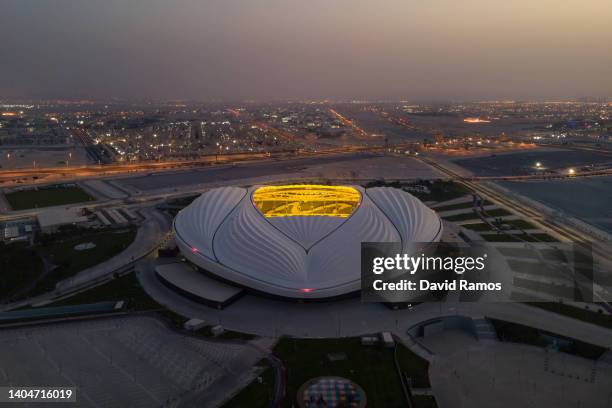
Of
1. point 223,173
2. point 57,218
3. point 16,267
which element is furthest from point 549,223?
point 57,218

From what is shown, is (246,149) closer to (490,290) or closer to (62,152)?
(62,152)

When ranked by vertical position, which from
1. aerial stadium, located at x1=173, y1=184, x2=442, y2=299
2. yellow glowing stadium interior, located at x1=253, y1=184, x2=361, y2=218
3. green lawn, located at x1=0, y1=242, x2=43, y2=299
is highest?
yellow glowing stadium interior, located at x1=253, y1=184, x2=361, y2=218

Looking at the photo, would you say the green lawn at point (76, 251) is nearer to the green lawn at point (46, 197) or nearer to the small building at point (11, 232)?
the small building at point (11, 232)

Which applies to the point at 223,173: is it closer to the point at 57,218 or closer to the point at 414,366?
the point at 57,218

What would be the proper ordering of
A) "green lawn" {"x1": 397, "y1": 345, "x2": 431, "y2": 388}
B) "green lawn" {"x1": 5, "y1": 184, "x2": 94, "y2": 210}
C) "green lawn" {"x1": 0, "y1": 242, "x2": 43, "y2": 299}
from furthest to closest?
"green lawn" {"x1": 5, "y1": 184, "x2": 94, "y2": 210}, "green lawn" {"x1": 0, "y1": 242, "x2": 43, "y2": 299}, "green lawn" {"x1": 397, "y1": 345, "x2": 431, "y2": 388}

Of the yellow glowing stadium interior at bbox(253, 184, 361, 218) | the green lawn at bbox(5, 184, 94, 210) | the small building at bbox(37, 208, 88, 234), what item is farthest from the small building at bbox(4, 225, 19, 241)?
the yellow glowing stadium interior at bbox(253, 184, 361, 218)

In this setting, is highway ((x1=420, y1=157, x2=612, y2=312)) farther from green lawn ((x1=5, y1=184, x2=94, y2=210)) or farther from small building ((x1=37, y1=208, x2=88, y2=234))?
green lawn ((x1=5, y1=184, x2=94, y2=210))
